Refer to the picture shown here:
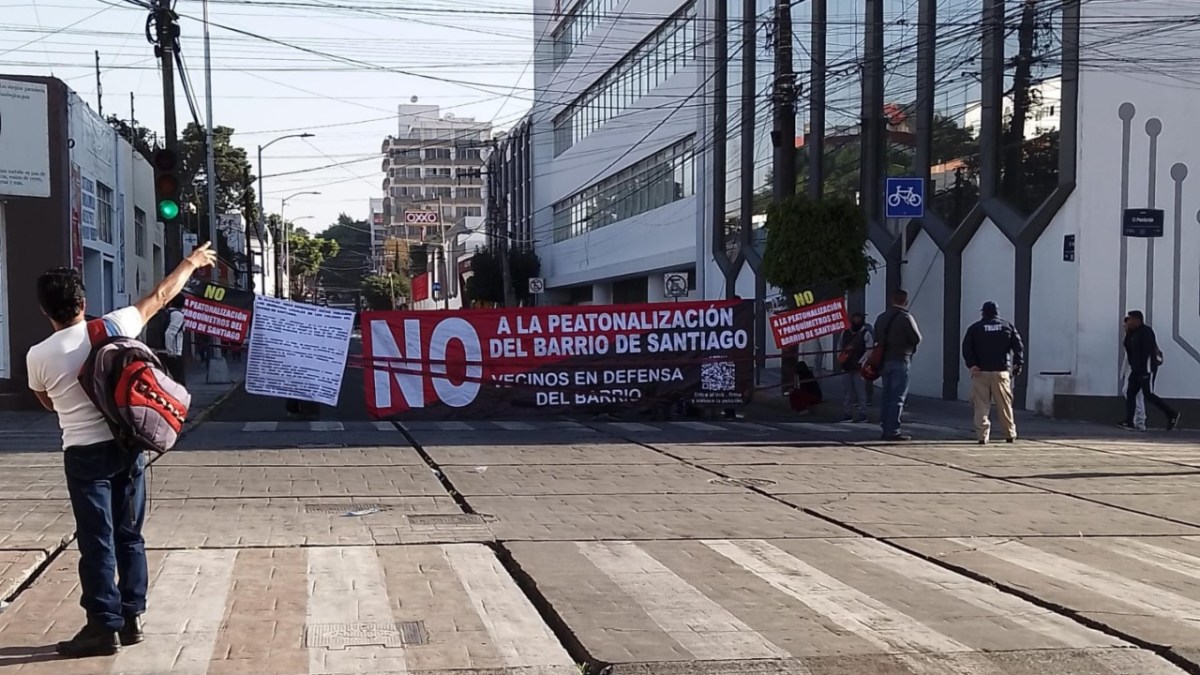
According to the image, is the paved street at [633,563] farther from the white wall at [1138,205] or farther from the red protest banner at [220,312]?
the white wall at [1138,205]

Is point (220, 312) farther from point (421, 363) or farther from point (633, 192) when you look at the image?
point (633, 192)

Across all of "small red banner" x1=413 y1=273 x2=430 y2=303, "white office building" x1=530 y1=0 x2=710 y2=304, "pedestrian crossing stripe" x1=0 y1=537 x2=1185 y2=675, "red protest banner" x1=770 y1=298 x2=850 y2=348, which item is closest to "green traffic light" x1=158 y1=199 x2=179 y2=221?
"red protest banner" x1=770 y1=298 x2=850 y2=348

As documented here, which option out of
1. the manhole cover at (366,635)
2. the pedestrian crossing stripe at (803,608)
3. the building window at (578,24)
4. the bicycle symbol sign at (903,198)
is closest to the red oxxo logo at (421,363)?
the bicycle symbol sign at (903,198)

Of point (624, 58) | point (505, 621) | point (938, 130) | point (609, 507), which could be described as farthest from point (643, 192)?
point (505, 621)

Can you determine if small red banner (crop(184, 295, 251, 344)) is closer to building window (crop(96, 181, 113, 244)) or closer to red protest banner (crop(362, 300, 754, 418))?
red protest banner (crop(362, 300, 754, 418))

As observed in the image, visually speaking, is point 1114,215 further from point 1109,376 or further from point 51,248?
point 51,248

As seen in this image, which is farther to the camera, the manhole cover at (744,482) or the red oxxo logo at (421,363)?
the red oxxo logo at (421,363)

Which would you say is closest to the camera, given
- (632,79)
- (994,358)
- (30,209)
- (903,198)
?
(994,358)

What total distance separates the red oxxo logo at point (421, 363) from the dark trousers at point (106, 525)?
40.1 ft

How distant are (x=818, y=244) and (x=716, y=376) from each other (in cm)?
502

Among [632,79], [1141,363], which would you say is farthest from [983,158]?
[632,79]

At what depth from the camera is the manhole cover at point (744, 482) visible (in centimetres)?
1102

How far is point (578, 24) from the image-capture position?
5497 centimetres

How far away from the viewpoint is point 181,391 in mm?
5371
